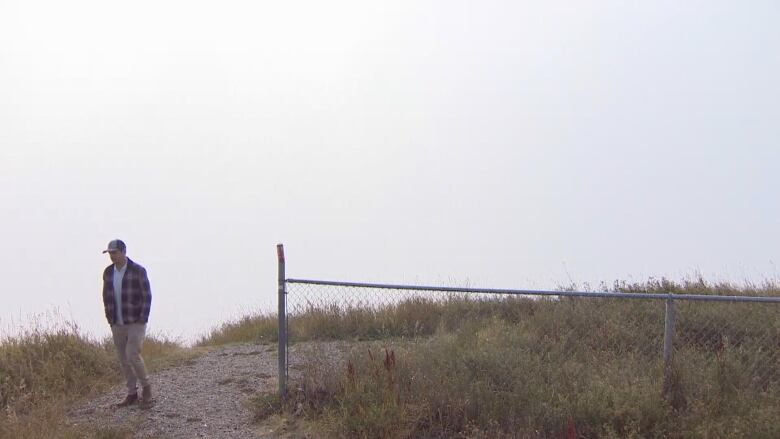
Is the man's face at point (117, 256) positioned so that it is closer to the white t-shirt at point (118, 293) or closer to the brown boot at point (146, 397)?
the white t-shirt at point (118, 293)

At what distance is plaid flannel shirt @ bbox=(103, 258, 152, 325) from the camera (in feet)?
28.8

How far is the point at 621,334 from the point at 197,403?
4.84 metres

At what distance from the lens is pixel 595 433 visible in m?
6.79

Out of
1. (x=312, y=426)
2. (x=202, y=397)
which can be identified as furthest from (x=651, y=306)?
(x=202, y=397)

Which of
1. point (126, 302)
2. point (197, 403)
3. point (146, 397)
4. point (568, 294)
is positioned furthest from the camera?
point (197, 403)

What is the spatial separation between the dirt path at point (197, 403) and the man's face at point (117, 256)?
1.69 meters

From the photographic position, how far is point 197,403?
365 inches

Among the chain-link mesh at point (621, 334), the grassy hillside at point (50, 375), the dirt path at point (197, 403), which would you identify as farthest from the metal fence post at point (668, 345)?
the grassy hillside at point (50, 375)

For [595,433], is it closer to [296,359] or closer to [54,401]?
[296,359]

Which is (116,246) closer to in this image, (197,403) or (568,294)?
(197,403)

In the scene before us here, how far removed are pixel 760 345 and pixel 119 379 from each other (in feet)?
25.8

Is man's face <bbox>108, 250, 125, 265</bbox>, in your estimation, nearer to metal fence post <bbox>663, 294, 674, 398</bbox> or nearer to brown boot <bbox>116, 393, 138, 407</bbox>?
brown boot <bbox>116, 393, 138, 407</bbox>

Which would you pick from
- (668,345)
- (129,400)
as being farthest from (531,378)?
(129,400)

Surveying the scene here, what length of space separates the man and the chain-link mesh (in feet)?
5.34
